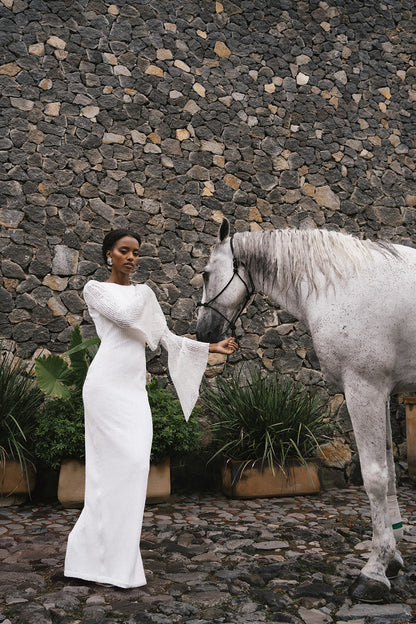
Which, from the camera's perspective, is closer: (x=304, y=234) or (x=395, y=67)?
(x=304, y=234)

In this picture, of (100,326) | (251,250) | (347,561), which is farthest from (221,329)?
(347,561)

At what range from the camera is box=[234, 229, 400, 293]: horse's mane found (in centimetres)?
276

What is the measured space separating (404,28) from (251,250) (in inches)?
242

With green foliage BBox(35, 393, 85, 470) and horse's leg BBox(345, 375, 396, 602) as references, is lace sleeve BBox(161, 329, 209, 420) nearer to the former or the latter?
horse's leg BBox(345, 375, 396, 602)

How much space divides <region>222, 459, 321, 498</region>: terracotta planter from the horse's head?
2.20 metres

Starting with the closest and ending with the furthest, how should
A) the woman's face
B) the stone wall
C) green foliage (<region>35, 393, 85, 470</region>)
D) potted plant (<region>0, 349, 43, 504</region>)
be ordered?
the woman's face → green foliage (<region>35, 393, 85, 470</region>) → potted plant (<region>0, 349, 43, 504</region>) → the stone wall

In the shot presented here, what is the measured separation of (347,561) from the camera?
10.2ft

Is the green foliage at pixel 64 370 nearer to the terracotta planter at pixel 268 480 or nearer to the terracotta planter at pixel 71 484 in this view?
the terracotta planter at pixel 71 484

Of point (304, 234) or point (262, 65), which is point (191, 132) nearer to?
point (262, 65)

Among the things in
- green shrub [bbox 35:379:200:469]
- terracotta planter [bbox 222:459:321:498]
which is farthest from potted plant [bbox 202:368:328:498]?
green shrub [bbox 35:379:200:469]

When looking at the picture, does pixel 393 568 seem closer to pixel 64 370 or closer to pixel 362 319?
pixel 362 319

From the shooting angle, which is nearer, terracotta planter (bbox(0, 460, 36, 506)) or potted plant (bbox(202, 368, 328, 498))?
terracotta planter (bbox(0, 460, 36, 506))

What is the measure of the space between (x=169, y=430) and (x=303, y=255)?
2315 millimetres

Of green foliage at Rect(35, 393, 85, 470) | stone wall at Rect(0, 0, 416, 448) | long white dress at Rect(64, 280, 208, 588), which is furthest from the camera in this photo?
stone wall at Rect(0, 0, 416, 448)
